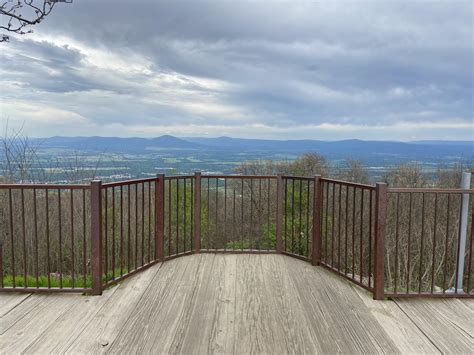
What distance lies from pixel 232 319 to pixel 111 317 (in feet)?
3.07

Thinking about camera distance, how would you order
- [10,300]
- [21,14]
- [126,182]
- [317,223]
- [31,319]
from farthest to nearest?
[317,223] → [126,182] → [10,300] → [31,319] → [21,14]

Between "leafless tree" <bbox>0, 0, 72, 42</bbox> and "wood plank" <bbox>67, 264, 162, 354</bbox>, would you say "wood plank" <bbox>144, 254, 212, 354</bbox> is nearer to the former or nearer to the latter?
"wood plank" <bbox>67, 264, 162, 354</bbox>

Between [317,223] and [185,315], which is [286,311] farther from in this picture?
[317,223]

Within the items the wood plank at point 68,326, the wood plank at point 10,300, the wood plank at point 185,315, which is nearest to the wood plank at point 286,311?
the wood plank at point 185,315

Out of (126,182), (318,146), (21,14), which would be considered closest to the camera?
(21,14)

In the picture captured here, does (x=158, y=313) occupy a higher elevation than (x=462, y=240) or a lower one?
lower

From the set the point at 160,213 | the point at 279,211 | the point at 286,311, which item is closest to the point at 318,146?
the point at 279,211

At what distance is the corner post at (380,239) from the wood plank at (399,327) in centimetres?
12

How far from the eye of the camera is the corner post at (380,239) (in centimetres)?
277

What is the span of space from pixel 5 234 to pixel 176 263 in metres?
7.75

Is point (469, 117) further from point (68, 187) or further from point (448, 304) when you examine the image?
point (68, 187)

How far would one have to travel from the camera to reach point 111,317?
7.91 ft

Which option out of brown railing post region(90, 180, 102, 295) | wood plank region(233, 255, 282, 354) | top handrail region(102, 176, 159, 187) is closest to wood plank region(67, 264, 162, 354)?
brown railing post region(90, 180, 102, 295)

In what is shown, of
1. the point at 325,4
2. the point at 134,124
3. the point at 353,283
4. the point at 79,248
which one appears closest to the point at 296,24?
the point at 325,4
